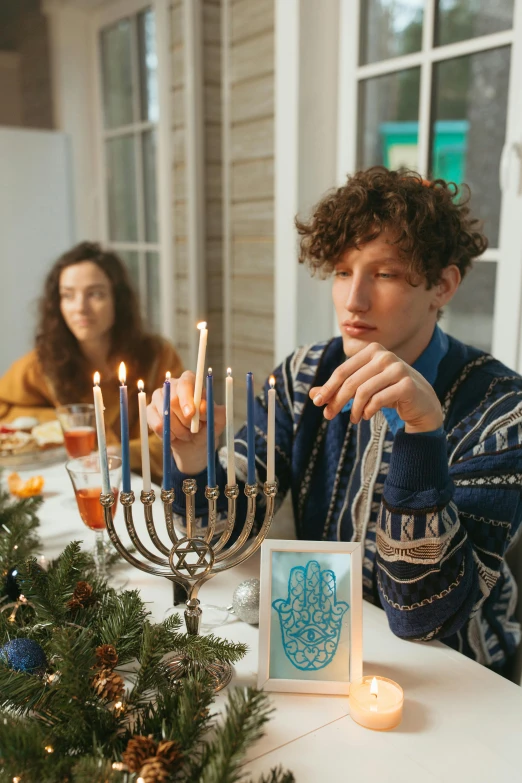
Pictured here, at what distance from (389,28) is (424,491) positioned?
5.67 ft

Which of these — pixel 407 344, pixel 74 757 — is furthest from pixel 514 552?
pixel 74 757

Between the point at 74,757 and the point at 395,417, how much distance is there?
78 centimetres

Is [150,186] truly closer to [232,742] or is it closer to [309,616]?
[309,616]

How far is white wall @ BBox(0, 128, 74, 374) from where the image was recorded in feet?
11.6

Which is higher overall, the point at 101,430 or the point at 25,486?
the point at 101,430

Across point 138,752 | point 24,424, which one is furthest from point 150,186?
point 138,752

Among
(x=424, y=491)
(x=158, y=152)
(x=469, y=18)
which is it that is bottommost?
(x=424, y=491)

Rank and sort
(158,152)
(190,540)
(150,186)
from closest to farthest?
(190,540)
(158,152)
(150,186)

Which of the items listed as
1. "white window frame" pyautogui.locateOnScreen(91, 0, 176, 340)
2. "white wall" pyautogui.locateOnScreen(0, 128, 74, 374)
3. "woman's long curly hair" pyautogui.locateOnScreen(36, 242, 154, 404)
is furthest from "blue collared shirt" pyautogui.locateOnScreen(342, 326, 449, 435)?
"white wall" pyautogui.locateOnScreen(0, 128, 74, 374)

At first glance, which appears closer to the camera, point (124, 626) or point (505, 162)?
point (124, 626)

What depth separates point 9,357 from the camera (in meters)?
3.69

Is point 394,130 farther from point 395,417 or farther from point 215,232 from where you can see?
point 395,417

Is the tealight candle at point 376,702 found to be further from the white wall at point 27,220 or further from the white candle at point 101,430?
the white wall at point 27,220

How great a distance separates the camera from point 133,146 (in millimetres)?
3385
